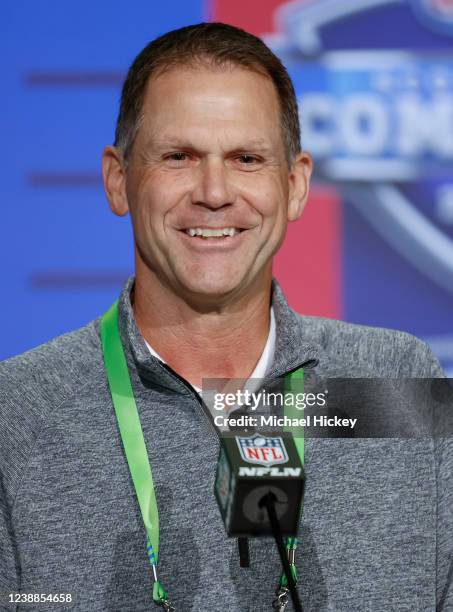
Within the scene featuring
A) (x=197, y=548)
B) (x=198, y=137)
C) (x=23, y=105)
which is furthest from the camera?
(x=23, y=105)

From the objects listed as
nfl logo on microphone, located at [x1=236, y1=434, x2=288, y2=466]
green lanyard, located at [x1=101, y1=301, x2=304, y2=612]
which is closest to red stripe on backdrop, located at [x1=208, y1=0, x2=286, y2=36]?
green lanyard, located at [x1=101, y1=301, x2=304, y2=612]

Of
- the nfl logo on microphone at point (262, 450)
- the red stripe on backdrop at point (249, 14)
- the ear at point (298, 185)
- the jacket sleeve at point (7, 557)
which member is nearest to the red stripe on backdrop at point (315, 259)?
the red stripe on backdrop at point (249, 14)

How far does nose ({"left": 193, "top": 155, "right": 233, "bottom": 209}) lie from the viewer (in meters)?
1.60

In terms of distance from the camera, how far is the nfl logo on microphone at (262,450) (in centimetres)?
105

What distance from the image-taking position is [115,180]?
5.95 feet

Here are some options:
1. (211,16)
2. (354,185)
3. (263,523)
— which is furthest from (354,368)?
(211,16)

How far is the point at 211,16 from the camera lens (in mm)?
2600

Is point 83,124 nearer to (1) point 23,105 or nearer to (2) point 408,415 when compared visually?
(1) point 23,105

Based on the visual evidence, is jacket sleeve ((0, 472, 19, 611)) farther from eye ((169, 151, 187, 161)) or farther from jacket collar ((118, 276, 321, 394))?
eye ((169, 151, 187, 161))

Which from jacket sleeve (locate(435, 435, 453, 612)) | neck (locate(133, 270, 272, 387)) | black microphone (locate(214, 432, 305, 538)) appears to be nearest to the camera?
black microphone (locate(214, 432, 305, 538))

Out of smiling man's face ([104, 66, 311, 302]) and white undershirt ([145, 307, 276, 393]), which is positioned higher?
smiling man's face ([104, 66, 311, 302])

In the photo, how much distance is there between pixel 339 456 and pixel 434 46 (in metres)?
1.44

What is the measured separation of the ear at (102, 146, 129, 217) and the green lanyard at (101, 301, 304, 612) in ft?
0.64

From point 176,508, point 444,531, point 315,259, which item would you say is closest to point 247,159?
point 176,508
